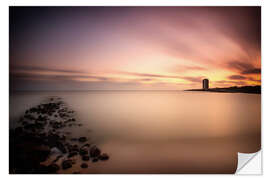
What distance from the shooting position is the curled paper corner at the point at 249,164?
115 cm

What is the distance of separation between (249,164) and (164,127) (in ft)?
2.53

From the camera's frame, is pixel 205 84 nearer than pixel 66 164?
No

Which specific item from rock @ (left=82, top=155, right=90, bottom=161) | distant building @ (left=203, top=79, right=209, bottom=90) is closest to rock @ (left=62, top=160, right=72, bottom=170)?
rock @ (left=82, top=155, right=90, bottom=161)

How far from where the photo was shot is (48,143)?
1.18m

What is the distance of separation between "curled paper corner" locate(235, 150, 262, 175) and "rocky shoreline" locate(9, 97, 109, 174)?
1.16 metres

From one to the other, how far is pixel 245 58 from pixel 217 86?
1.11ft

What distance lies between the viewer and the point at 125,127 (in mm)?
1278

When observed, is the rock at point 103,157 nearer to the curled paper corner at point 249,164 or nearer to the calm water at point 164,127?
the calm water at point 164,127

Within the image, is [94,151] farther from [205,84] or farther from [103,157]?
[205,84]

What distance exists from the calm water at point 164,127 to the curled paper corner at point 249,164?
0.04 m

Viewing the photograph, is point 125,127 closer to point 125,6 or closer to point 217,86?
Result: point 217,86

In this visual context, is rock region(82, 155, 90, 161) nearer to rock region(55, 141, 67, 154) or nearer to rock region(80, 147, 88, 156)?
rock region(80, 147, 88, 156)

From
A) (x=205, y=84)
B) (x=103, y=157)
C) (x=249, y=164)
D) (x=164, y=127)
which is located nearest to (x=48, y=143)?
(x=103, y=157)
